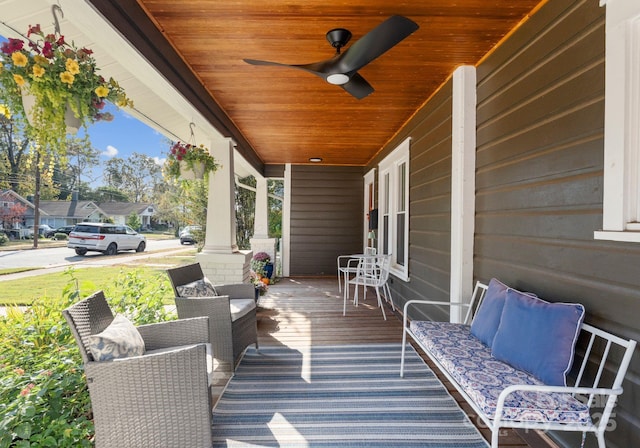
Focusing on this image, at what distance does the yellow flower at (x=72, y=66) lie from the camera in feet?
3.92

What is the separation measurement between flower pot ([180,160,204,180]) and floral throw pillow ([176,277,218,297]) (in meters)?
1.03

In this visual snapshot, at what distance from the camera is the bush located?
58.6 inches

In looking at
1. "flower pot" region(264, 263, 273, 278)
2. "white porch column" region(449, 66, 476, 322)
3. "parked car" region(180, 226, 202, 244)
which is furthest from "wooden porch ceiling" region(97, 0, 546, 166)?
"parked car" region(180, 226, 202, 244)

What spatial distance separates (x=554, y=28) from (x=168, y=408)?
285 cm

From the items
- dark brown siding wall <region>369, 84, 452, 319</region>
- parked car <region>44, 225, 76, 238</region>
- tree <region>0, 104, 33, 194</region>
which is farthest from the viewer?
parked car <region>44, 225, 76, 238</region>

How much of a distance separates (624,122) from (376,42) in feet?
3.94

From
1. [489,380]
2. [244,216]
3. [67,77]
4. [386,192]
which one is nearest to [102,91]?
[67,77]

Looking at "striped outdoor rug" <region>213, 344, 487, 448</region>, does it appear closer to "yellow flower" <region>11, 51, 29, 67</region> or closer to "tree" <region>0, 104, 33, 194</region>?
"yellow flower" <region>11, 51, 29, 67</region>

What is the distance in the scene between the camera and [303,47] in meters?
2.32

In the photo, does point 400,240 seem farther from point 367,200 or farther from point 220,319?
point 220,319

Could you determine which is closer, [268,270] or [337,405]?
[337,405]

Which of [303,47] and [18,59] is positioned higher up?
[303,47]

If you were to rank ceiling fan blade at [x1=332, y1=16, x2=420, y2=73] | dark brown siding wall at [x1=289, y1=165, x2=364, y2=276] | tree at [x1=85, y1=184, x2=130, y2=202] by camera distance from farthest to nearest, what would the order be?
tree at [x1=85, y1=184, x2=130, y2=202]
dark brown siding wall at [x1=289, y1=165, x2=364, y2=276]
ceiling fan blade at [x1=332, y1=16, x2=420, y2=73]

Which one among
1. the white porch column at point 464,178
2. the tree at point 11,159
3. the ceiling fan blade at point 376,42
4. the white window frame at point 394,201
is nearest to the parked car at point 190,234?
the white window frame at point 394,201
